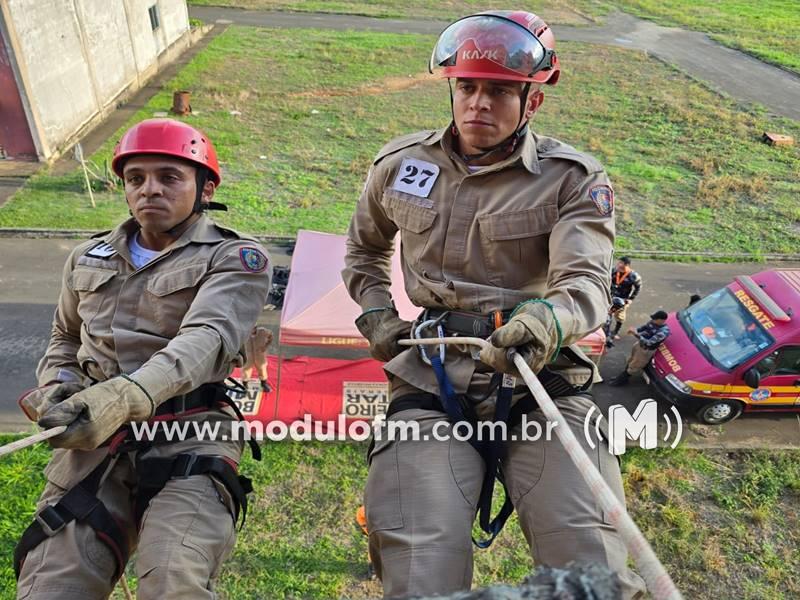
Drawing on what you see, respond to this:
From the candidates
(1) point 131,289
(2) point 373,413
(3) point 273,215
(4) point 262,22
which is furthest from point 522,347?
(4) point 262,22

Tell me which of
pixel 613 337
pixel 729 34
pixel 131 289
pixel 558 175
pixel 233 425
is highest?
pixel 558 175

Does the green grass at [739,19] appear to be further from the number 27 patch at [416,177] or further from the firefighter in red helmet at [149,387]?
the firefighter in red helmet at [149,387]

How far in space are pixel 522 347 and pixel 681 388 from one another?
6.68 meters

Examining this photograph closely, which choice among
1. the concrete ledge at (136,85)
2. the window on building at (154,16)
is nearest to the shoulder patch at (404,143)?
the concrete ledge at (136,85)

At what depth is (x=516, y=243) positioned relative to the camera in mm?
3010

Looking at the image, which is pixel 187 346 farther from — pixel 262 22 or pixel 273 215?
pixel 262 22

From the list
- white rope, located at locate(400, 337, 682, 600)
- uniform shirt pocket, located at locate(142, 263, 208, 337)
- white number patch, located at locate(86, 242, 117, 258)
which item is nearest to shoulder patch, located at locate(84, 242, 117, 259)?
white number patch, located at locate(86, 242, 117, 258)

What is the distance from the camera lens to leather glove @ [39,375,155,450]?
233cm

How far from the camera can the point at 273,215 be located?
13.4 m

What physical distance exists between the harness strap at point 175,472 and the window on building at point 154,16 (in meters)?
24.5

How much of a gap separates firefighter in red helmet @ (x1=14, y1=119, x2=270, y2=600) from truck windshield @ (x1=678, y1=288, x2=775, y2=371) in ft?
23.3

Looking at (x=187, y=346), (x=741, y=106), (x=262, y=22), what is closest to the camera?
(x=187, y=346)

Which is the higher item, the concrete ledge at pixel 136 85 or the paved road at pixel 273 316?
the paved road at pixel 273 316

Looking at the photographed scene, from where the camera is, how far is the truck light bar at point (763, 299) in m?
7.68
